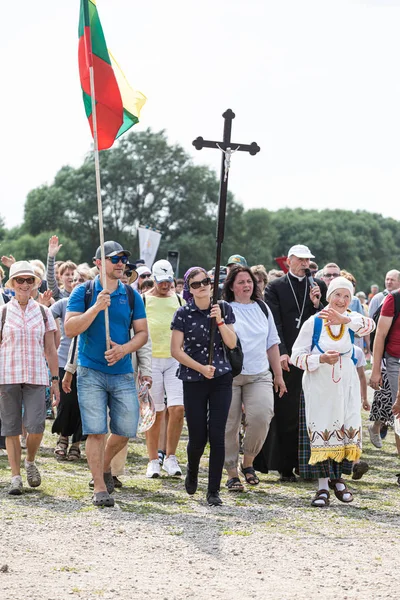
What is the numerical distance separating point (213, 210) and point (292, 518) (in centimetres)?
6574

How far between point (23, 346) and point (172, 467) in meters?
2.06

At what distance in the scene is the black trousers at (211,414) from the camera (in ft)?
26.8

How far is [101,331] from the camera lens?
26.4 ft

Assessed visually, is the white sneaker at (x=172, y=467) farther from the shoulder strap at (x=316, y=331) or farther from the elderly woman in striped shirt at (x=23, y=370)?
the shoulder strap at (x=316, y=331)

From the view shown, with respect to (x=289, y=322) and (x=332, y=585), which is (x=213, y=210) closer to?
(x=289, y=322)

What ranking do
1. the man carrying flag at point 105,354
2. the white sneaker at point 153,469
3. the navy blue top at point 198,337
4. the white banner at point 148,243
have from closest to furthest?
the man carrying flag at point 105,354, the navy blue top at point 198,337, the white sneaker at point 153,469, the white banner at point 148,243

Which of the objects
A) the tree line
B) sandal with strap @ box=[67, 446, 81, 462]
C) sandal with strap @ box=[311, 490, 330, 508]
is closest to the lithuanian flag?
sandal with strap @ box=[311, 490, 330, 508]

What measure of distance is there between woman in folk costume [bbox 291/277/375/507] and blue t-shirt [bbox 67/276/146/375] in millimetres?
1454

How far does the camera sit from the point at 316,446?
845 cm

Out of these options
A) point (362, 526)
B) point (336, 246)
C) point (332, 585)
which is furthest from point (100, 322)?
point (336, 246)

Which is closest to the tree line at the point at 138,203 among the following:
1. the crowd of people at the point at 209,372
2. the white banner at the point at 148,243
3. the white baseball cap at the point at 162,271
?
the white banner at the point at 148,243

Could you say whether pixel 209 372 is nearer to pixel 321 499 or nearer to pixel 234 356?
pixel 234 356

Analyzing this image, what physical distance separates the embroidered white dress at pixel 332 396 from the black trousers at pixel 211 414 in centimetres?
71

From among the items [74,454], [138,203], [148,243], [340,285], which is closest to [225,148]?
[340,285]
